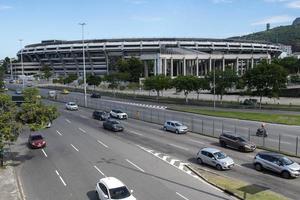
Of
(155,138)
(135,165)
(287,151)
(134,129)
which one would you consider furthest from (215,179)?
(134,129)

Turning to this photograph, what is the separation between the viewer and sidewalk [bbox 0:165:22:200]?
23.9 meters

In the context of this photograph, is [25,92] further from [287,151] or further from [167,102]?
[167,102]

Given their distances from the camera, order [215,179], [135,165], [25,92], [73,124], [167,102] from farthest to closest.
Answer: [167,102] < [73,124] < [25,92] < [135,165] < [215,179]

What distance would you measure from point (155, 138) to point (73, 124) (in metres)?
16.1

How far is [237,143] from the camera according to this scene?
121 feet

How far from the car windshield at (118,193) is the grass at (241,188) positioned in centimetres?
711

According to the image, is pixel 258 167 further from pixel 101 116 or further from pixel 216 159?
pixel 101 116

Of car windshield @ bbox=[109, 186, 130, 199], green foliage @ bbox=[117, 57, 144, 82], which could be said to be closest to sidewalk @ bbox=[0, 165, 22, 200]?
car windshield @ bbox=[109, 186, 130, 199]

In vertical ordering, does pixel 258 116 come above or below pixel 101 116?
below

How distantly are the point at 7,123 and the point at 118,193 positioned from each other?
48.4 feet

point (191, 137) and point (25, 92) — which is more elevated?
point (25, 92)

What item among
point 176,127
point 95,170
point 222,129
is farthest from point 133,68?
point 95,170

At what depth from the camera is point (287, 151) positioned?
36250 mm

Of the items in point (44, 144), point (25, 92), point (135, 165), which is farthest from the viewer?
point (44, 144)
